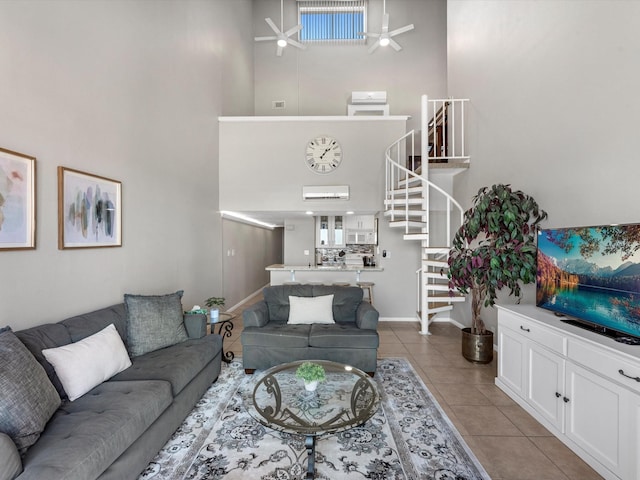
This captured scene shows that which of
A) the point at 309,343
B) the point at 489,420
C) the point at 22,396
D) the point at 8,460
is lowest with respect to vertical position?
the point at 489,420

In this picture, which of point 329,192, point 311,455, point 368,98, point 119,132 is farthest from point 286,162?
point 311,455

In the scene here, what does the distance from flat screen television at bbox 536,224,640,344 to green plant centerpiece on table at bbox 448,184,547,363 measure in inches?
10.2

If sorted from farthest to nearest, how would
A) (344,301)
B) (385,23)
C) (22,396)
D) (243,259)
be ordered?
1. (243,259)
2. (385,23)
3. (344,301)
4. (22,396)

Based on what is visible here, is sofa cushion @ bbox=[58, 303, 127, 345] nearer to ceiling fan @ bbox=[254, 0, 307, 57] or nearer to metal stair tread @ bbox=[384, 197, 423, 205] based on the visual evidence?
metal stair tread @ bbox=[384, 197, 423, 205]

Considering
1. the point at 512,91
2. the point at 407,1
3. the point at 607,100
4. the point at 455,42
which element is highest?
the point at 407,1

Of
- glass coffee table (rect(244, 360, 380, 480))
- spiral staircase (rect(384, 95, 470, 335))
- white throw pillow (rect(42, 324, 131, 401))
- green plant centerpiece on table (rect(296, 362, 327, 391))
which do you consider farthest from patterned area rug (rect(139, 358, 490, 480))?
spiral staircase (rect(384, 95, 470, 335))

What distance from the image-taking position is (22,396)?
4.75 feet

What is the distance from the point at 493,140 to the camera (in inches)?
159

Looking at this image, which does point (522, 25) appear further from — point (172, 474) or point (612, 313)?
point (172, 474)

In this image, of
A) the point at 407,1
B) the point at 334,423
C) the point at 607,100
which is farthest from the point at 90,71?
the point at 407,1

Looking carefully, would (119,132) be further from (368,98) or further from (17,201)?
(368,98)

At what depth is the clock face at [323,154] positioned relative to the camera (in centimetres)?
526

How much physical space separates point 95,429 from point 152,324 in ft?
3.92

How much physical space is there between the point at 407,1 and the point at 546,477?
928 cm
